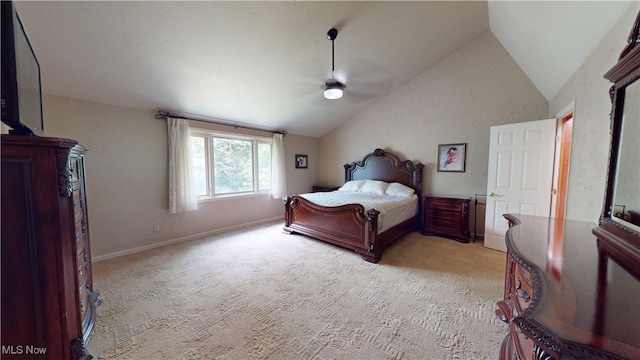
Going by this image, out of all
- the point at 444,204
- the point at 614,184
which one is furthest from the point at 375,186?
the point at 614,184

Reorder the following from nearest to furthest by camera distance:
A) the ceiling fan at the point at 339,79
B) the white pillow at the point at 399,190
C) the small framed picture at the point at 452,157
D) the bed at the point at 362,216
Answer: the bed at the point at 362,216, the ceiling fan at the point at 339,79, the small framed picture at the point at 452,157, the white pillow at the point at 399,190

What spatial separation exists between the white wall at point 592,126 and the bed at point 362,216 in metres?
1.92

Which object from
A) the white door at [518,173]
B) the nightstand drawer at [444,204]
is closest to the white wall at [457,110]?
the nightstand drawer at [444,204]

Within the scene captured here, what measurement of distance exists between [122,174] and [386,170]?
4.59 metres

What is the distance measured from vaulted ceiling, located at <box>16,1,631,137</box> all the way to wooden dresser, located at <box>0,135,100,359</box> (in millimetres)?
1614

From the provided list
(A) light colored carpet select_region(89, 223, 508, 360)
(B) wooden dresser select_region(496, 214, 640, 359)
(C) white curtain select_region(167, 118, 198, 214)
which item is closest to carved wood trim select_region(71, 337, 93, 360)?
(A) light colored carpet select_region(89, 223, 508, 360)

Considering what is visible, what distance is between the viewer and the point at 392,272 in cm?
267

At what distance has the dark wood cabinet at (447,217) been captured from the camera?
146 inches

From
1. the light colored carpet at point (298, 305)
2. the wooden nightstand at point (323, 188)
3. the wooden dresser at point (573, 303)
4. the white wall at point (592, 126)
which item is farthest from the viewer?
the wooden nightstand at point (323, 188)

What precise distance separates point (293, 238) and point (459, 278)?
2478 millimetres

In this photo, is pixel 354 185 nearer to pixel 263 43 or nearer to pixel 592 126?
pixel 263 43

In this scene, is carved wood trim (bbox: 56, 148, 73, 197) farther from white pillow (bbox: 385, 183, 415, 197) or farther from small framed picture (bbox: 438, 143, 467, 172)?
small framed picture (bbox: 438, 143, 467, 172)

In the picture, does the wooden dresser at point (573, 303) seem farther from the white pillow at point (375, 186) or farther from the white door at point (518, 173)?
the white pillow at point (375, 186)

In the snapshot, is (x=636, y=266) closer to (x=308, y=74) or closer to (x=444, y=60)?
(x=308, y=74)
